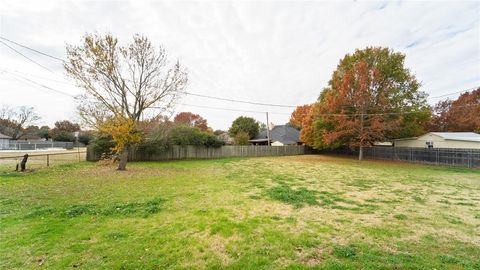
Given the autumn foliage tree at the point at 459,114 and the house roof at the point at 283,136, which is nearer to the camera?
the autumn foliage tree at the point at 459,114

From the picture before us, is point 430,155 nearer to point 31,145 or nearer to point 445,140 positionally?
point 445,140

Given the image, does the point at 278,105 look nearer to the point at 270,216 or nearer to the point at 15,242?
the point at 270,216

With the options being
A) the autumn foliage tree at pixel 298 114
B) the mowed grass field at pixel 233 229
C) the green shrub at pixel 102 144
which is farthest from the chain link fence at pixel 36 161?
the autumn foliage tree at pixel 298 114

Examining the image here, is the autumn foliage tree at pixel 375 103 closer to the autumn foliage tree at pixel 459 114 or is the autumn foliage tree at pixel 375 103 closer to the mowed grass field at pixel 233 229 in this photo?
the autumn foliage tree at pixel 459 114

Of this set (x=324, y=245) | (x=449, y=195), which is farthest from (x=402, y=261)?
(x=449, y=195)

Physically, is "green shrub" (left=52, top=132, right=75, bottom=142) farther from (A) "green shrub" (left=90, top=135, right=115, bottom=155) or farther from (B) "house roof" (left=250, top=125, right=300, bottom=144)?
(A) "green shrub" (left=90, top=135, right=115, bottom=155)

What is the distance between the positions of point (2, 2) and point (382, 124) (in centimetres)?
2455

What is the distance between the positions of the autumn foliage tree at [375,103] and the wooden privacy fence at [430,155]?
180cm

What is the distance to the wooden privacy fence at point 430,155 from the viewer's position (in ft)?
57.9

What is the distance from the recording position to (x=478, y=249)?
3.79 m

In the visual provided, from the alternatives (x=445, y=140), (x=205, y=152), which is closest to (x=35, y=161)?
(x=205, y=152)

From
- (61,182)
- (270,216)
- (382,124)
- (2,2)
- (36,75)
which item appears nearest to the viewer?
(270,216)

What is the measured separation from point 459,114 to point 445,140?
1301 centimetres

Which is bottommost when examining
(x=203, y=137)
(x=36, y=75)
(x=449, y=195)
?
(x=449, y=195)
